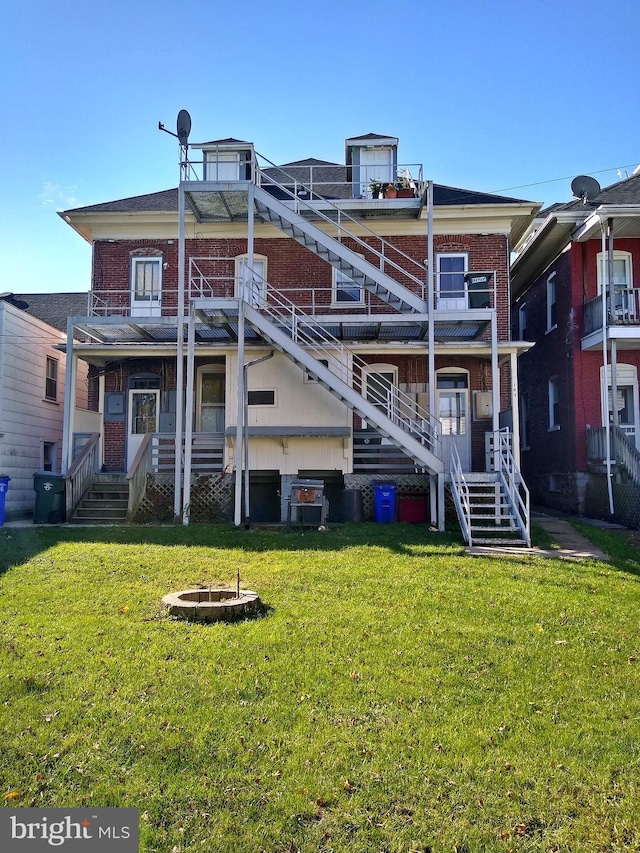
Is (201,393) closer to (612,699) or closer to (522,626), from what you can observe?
(522,626)

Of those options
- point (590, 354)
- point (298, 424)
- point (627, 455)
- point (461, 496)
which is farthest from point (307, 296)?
point (627, 455)

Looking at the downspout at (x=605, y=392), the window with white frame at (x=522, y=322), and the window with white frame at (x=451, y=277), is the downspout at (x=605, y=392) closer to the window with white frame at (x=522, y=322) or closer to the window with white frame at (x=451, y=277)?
the window with white frame at (x=451, y=277)

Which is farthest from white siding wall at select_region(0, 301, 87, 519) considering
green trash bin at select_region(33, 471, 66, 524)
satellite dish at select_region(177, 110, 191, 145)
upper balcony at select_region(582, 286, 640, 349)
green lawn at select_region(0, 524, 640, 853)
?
upper balcony at select_region(582, 286, 640, 349)

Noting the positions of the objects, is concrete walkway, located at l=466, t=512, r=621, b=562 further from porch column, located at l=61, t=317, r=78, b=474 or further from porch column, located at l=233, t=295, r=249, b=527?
porch column, located at l=61, t=317, r=78, b=474

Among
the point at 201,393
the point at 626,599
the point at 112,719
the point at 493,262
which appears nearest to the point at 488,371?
the point at 493,262

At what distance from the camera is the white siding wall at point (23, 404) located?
15852mm

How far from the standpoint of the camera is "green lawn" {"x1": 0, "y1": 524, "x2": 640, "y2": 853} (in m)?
3.20

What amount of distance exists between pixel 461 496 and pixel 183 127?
10291 mm

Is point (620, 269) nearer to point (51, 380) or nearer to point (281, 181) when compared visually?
point (281, 181)

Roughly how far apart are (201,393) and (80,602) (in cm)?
1110

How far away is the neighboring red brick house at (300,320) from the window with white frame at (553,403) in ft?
4.99

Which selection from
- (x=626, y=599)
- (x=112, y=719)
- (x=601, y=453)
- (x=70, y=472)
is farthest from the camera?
(x=601, y=453)

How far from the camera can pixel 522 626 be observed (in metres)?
6.20

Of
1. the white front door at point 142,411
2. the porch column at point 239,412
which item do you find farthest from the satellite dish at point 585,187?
the white front door at point 142,411
